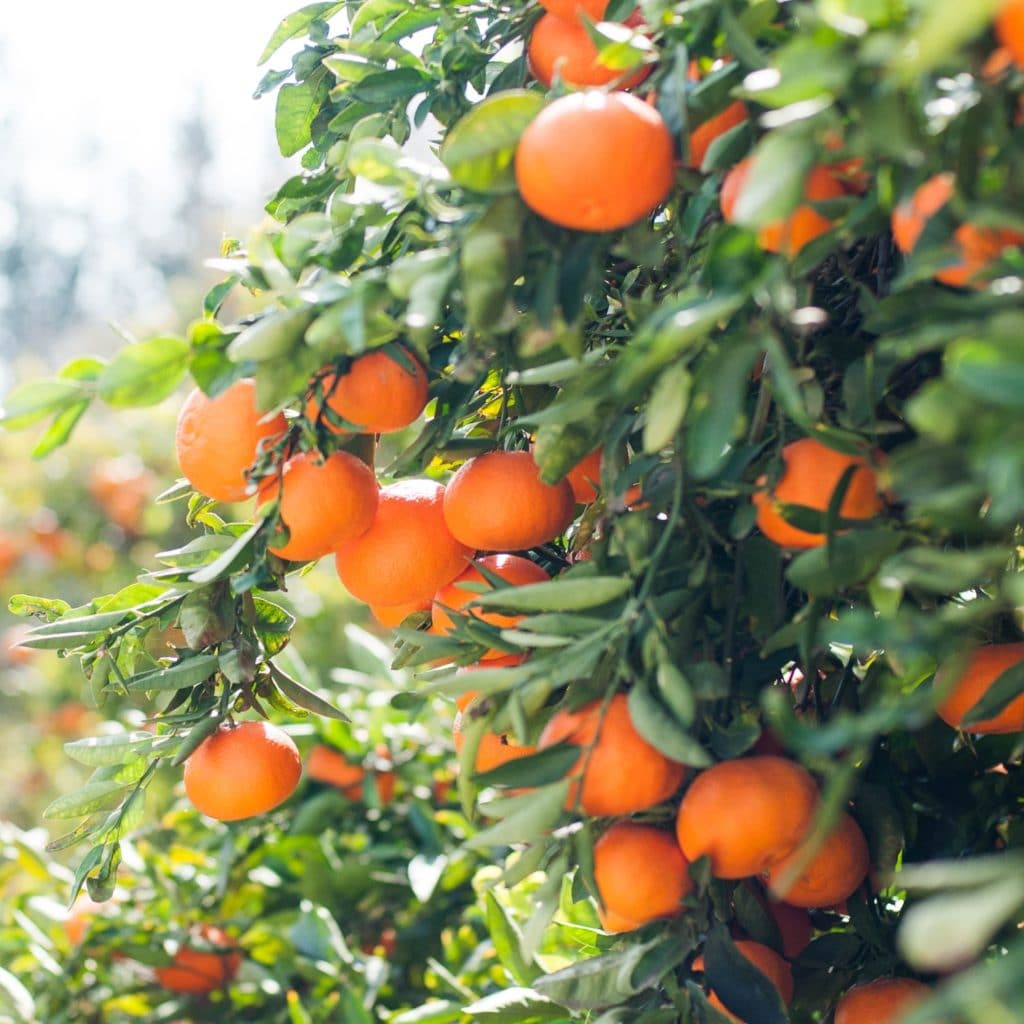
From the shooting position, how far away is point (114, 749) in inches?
30.0

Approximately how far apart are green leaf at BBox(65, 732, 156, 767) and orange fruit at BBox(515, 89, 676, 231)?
45cm

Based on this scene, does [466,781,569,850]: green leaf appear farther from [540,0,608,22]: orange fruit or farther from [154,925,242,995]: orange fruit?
[154,925,242,995]: orange fruit

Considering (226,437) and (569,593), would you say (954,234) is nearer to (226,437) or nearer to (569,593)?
(569,593)

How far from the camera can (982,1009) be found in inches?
12.6

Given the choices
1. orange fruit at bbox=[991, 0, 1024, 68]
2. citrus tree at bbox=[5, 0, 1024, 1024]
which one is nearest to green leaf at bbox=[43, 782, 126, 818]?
citrus tree at bbox=[5, 0, 1024, 1024]

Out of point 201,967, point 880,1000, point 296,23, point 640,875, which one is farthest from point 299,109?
point 201,967

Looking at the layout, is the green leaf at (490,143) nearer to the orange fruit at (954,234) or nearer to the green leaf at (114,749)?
the orange fruit at (954,234)

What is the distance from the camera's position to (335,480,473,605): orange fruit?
714 mm

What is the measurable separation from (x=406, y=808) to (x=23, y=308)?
16242 millimetres

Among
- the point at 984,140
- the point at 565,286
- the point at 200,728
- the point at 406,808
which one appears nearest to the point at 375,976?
the point at 406,808

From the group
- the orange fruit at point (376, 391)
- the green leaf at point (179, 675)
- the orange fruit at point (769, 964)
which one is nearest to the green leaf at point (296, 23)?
the orange fruit at point (376, 391)

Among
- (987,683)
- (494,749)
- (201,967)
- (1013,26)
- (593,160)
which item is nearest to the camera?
(1013,26)

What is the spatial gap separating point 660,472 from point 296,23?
1.40 feet

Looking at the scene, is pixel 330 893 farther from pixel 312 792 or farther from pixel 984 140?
pixel 984 140
